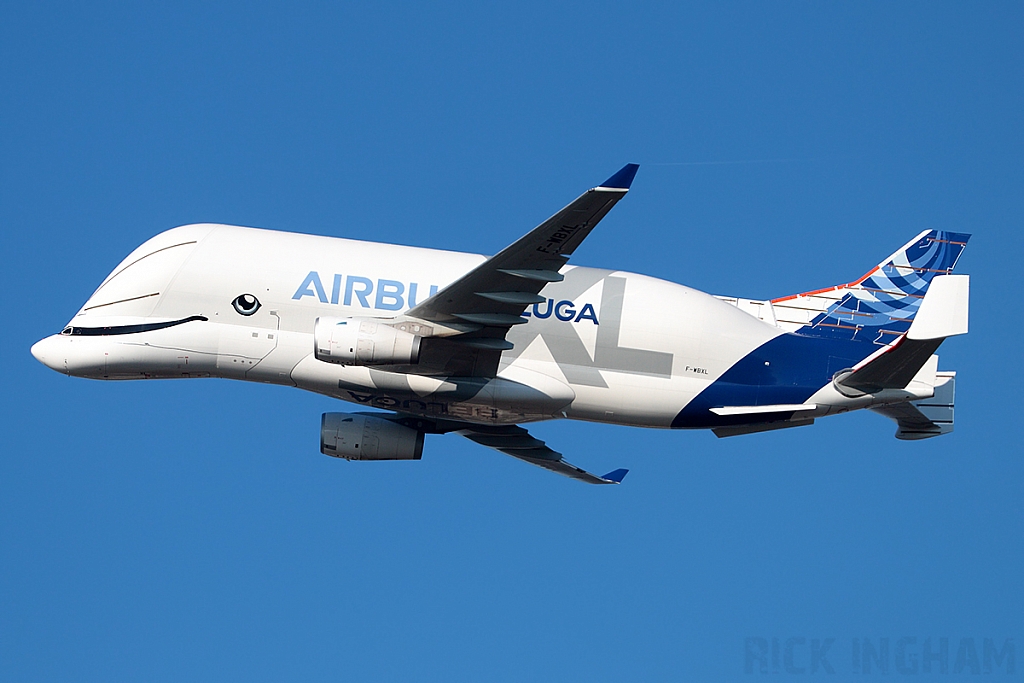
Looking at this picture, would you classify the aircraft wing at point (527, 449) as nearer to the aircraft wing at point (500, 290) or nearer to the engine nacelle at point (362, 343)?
the aircraft wing at point (500, 290)

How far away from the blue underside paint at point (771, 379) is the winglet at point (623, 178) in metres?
9.34

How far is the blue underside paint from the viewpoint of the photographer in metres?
37.3

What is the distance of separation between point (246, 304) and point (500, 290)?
8.15 meters

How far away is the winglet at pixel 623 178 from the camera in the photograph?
29.7 metres

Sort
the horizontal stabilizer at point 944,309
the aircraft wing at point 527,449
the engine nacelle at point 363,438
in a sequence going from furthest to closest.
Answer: the aircraft wing at point 527,449 → the engine nacelle at point 363,438 → the horizontal stabilizer at point 944,309

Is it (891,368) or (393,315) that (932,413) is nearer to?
(891,368)

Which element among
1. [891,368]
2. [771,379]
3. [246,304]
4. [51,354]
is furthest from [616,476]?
[51,354]

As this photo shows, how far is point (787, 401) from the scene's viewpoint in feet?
123

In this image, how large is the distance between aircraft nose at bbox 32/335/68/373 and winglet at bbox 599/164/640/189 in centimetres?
1802

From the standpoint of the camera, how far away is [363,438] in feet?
130

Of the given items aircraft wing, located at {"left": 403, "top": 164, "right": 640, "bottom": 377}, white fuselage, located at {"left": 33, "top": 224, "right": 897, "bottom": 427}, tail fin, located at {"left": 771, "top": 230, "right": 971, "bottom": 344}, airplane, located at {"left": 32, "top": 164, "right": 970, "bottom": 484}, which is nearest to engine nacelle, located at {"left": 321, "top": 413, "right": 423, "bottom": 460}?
airplane, located at {"left": 32, "top": 164, "right": 970, "bottom": 484}

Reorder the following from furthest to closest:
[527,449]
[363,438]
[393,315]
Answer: [527,449] < [363,438] < [393,315]

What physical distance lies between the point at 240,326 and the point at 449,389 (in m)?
6.37

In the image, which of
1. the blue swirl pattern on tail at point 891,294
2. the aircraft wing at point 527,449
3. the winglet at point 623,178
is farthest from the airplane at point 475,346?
the winglet at point 623,178
